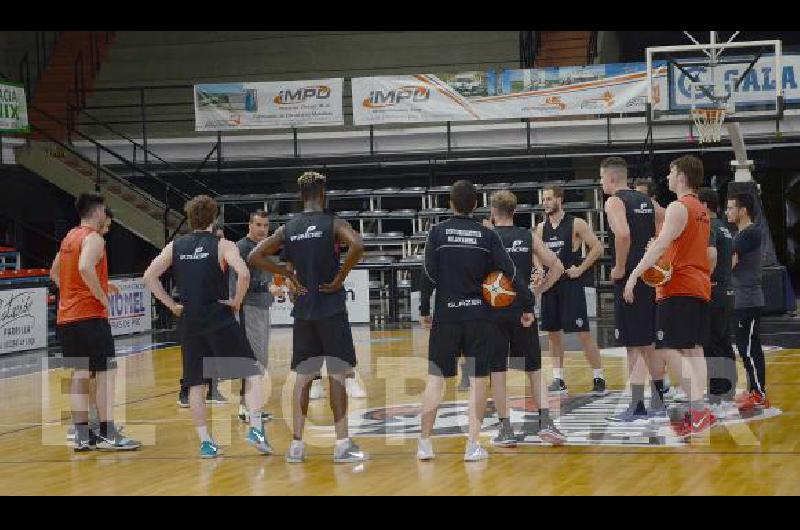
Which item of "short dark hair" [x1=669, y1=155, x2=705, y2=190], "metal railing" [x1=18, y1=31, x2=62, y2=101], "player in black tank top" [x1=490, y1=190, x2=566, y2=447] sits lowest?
"player in black tank top" [x1=490, y1=190, x2=566, y2=447]

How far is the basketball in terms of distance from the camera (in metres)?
9.42

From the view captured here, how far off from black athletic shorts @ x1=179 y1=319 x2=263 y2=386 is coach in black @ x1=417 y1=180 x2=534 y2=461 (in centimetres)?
146

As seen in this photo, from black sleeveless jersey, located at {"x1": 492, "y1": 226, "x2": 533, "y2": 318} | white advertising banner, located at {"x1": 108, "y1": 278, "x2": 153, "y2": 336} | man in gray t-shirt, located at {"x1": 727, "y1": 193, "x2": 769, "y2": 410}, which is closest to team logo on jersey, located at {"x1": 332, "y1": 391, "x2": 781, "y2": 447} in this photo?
man in gray t-shirt, located at {"x1": 727, "y1": 193, "x2": 769, "y2": 410}

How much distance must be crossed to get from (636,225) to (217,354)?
387 cm

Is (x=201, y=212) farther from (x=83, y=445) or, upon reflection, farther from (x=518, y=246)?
(x=518, y=246)

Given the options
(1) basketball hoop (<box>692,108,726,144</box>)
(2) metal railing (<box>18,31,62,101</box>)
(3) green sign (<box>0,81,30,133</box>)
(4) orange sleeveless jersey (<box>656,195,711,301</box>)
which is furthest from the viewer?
(2) metal railing (<box>18,31,62,101</box>)

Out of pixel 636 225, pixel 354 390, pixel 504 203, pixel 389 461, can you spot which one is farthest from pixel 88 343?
pixel 636 225

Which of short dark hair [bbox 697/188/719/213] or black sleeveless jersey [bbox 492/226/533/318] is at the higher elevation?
short dark hair [bbox 697/188/719/213]

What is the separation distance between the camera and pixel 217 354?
912 centimetres

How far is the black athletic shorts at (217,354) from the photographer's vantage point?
9.06m

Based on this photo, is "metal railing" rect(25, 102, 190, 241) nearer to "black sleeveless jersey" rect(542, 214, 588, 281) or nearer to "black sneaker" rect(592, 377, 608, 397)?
"black sleeveless jersey" rect(542, 214, 588, 281)

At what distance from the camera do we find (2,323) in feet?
61.1

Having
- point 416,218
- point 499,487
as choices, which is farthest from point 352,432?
point 416,218

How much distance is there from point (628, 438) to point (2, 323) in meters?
12.1
